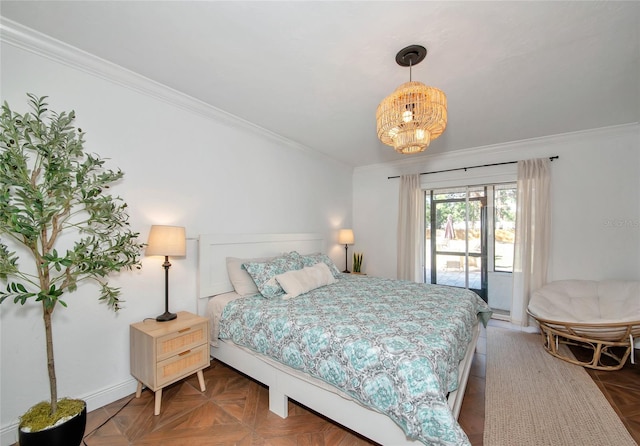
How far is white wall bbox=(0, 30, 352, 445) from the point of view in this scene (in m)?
1.68

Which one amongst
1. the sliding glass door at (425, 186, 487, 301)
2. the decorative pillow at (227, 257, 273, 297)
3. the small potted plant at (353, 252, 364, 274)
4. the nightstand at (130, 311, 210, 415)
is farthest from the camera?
the small potted plant at (353, 252, 364, 274)

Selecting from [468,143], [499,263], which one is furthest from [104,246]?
[499,263]

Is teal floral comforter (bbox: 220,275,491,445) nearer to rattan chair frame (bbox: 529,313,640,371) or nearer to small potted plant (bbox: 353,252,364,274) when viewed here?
rattan chair frame (bbox: 529,313,640,371)

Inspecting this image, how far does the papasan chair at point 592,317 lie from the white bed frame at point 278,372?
119cm

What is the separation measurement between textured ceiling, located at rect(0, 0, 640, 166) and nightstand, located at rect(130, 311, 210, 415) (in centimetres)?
208

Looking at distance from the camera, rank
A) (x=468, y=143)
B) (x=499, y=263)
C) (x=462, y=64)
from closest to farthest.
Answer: (x=462, y=64) → (x=468, y=143) → (x=499, y=263)

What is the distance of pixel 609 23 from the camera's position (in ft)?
5.15

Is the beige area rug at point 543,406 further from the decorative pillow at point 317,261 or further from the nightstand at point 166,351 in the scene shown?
the nightstand at point 166,351

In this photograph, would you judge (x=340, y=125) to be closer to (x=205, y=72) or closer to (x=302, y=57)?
(x=302, y=57)

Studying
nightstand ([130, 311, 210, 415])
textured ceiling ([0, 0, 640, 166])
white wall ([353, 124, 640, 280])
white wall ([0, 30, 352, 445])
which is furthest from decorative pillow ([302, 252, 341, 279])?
white wall ([353, 124, 640, 280])

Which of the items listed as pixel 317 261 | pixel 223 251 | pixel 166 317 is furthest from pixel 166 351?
pixel 317 261

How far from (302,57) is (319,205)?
261 cm

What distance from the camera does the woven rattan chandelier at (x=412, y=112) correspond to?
1.67m

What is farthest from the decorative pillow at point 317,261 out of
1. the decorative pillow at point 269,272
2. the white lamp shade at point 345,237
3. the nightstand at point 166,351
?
the nightstand at point 166,351
